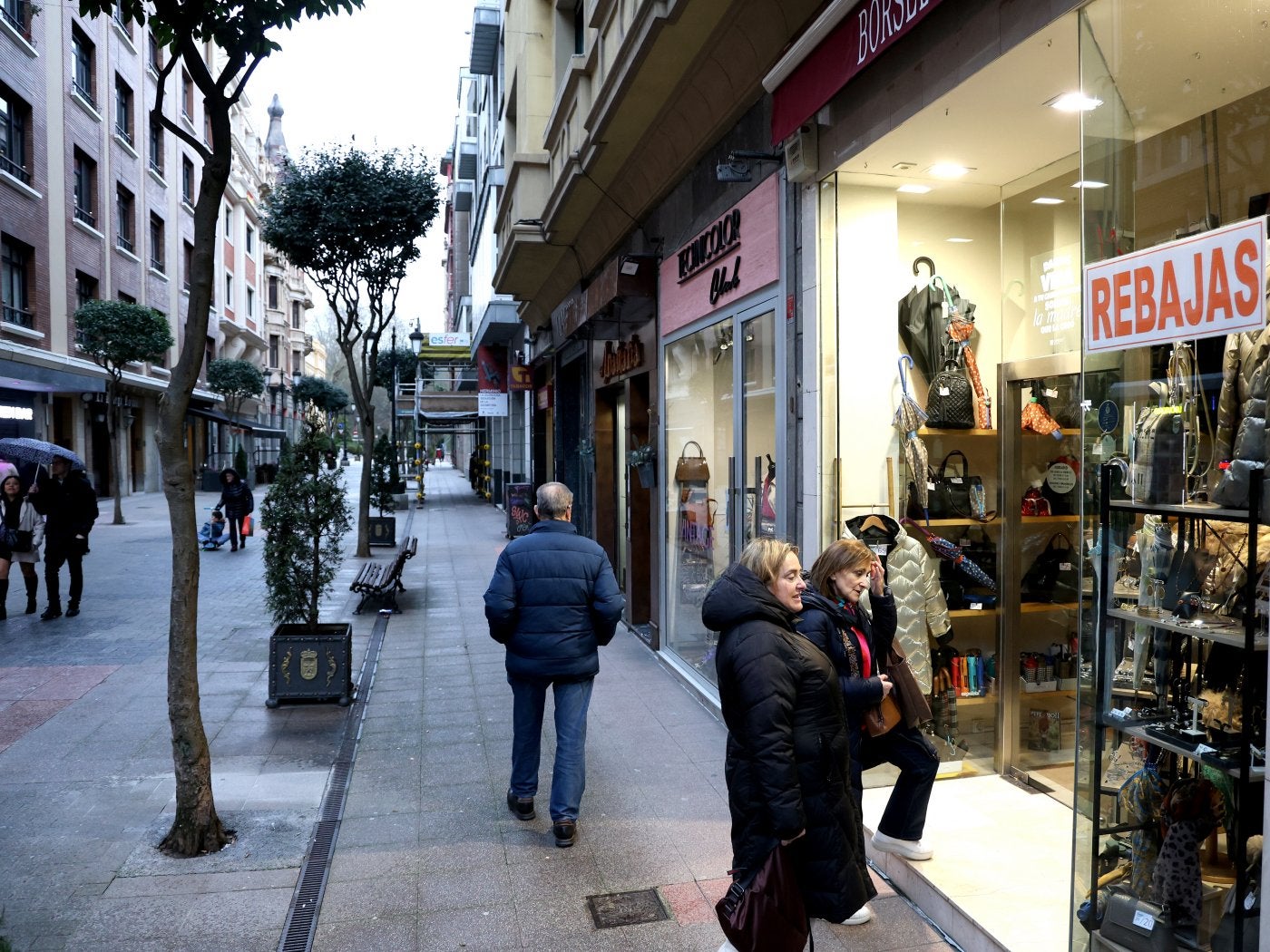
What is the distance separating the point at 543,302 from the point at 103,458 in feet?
69.3

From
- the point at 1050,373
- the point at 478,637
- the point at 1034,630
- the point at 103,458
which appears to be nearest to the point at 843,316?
the point at 1050,373

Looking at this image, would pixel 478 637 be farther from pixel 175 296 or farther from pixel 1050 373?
pixel 175 296

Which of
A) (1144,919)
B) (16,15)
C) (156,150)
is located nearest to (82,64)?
(16,15)

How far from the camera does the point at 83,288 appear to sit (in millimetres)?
27859

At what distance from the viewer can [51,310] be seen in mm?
24859

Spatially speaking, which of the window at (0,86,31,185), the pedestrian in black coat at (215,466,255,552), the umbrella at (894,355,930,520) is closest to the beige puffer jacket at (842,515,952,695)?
the umbrella at (894,355,930,520)

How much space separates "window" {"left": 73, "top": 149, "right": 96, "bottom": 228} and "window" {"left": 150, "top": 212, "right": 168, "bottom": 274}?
5530mm

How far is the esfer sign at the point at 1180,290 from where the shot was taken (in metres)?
2.69

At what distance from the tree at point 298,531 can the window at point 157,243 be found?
30613 mm

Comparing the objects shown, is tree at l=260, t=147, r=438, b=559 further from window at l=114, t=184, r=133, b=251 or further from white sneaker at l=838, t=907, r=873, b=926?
window at l=114, t=184, r=133, b=251

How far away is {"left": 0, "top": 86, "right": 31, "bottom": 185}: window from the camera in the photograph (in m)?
22.6

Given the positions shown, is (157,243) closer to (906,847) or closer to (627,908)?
(627,908)

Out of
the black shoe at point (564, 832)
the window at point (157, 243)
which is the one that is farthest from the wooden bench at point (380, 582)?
the window at point (157, 243)

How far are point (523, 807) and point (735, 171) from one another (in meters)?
4.17
